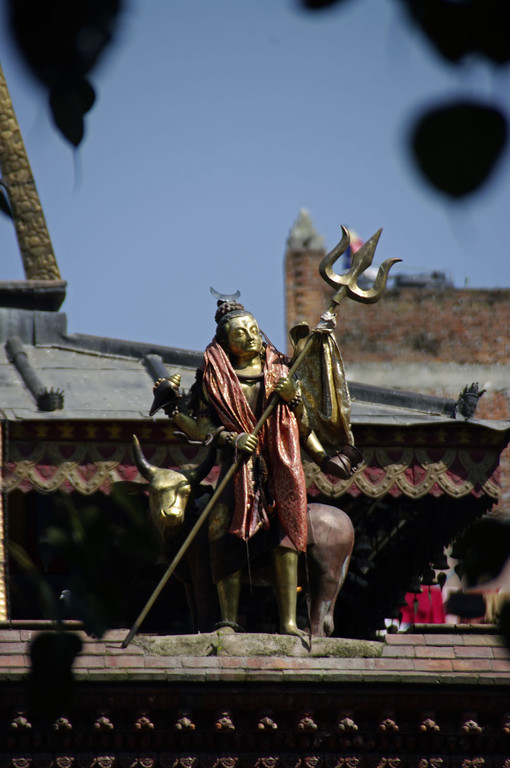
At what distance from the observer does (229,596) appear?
11023 millimetres

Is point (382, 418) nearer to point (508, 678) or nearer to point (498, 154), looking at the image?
point (508, 678)

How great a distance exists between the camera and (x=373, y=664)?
10492 mm

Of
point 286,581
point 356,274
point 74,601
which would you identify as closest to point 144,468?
point 286,581

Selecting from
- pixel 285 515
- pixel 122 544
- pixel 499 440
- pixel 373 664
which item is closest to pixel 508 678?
pixel 373 664

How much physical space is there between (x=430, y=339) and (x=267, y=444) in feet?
91.4

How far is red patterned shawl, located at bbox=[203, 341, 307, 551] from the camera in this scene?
1105cm

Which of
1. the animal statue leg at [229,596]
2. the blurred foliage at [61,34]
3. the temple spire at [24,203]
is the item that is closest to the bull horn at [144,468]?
the animal statue leg at [229,596]

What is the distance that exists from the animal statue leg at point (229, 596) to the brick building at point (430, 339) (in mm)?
27148

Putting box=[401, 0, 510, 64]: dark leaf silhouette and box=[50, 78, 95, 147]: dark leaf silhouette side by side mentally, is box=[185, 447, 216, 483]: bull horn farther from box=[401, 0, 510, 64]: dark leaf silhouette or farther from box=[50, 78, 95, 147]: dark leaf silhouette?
box=[401, 0, 510, 64]: dark leaf silhouette

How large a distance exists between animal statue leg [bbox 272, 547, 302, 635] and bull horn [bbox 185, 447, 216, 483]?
2.33 feet

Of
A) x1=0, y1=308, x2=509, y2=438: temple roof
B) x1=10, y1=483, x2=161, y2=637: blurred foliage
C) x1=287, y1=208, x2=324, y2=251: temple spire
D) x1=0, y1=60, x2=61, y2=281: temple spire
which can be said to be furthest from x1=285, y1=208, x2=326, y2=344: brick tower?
x1=10, y1=483, x2=161, y2=637: blurred foliage

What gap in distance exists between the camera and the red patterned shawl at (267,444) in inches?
435

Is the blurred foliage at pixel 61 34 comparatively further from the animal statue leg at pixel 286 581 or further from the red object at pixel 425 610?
the red object at pixel 425 610

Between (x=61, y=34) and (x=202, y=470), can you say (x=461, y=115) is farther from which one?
(x=202, y=470)
